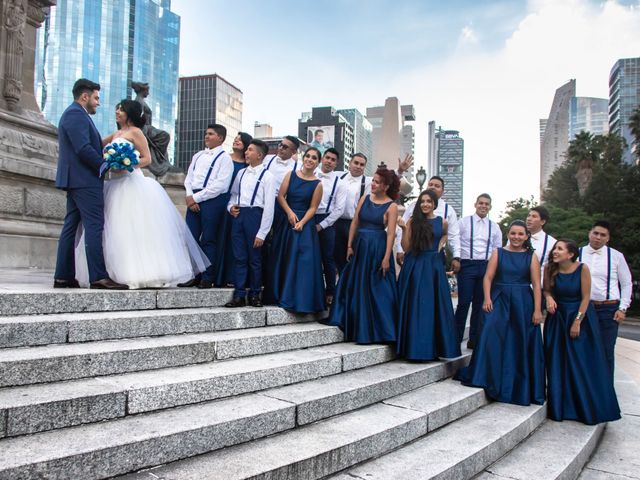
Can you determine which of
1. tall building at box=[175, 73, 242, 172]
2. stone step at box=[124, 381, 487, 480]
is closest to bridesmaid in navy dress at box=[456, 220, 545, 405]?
stone step at box=[124, 381, 487, 480]

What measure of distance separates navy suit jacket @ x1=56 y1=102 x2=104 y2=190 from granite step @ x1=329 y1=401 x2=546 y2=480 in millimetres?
3585

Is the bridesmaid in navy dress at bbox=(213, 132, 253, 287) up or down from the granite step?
up

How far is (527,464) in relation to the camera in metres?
4.00

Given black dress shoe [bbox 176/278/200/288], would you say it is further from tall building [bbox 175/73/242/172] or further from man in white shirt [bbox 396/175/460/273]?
tall building [bbox 175/73/242/172]

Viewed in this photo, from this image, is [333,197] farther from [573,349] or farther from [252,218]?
[573,349]

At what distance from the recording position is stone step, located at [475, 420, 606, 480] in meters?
3.83

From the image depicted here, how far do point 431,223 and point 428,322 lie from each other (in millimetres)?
1162

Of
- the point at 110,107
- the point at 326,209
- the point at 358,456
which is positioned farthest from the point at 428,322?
the point at 110,107

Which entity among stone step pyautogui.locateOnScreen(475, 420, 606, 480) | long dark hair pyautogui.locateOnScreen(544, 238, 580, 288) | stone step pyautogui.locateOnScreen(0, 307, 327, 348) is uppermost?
long dark hair pyautogui.locateOnScreen(544, 238, 580, 288)

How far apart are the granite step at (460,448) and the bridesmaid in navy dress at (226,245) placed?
279 centimetres

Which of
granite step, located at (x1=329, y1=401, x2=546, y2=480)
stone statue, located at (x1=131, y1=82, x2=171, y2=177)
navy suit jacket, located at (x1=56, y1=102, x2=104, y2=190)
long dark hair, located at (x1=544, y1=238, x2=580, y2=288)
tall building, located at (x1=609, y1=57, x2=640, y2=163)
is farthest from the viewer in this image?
tall building, located at (x1=609, y1=57, x2=640, y2=163)

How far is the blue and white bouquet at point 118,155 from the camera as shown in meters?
4.81

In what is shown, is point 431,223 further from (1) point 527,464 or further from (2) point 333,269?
(1) point 527,464

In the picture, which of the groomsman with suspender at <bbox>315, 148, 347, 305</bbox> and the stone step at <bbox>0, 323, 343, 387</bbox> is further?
the groomsman with suspender at <bbox>315, 148, 347, 305</bbox>
